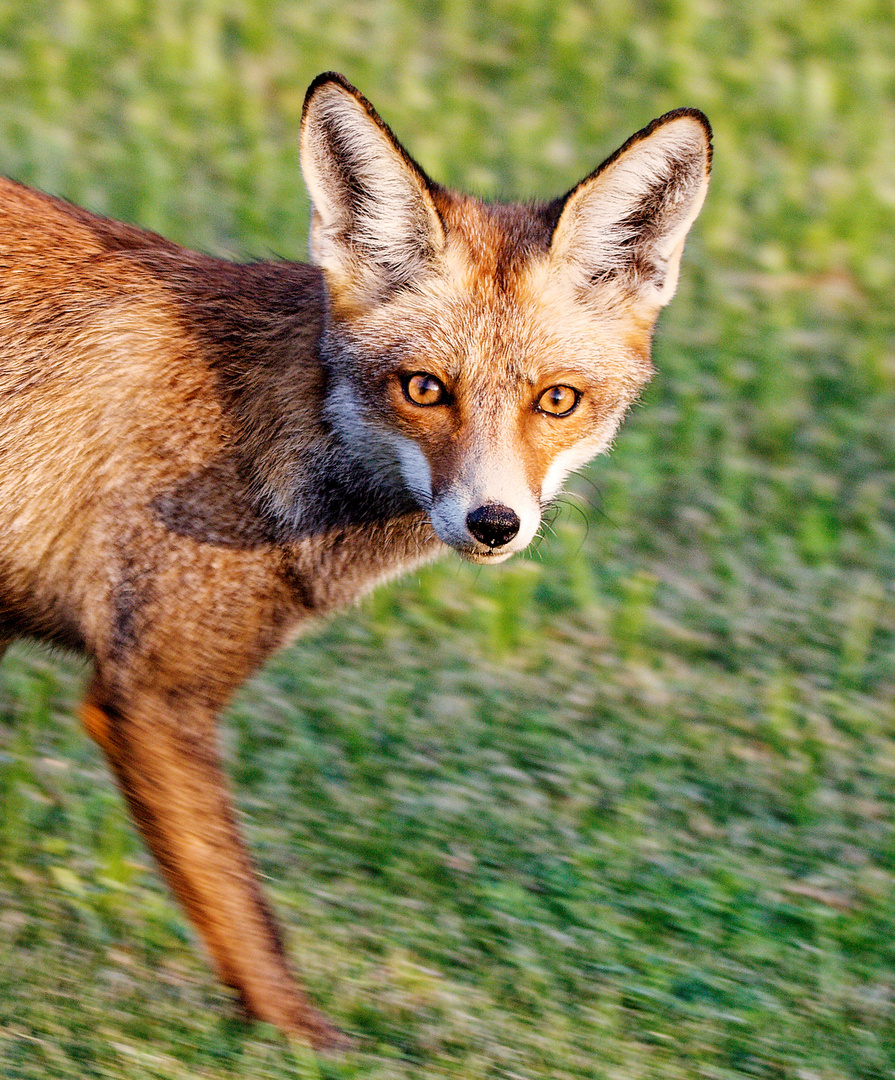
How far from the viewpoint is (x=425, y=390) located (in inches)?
149

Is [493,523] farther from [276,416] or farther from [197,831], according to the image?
[197,831]

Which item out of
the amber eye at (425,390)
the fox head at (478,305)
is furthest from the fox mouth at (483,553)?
the amber eye at (425,390)

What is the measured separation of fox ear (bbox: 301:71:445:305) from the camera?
12.1ft

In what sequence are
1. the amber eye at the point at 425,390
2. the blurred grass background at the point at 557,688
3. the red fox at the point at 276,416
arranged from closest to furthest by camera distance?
the red fox at the point at 276,416 < the amber eye at the point at 425,390 < the blurred grass background at the point at 557,688

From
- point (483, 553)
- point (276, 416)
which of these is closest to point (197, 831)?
point (483, 553)

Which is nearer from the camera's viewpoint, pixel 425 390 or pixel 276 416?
pixel 425 390

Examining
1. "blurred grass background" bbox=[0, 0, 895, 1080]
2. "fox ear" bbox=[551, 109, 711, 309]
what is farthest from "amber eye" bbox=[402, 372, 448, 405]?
"blurred grass background" bbox=[0, 0, 895, 1080]

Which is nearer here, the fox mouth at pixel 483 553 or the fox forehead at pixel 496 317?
the fox mouth at pixel 483 553

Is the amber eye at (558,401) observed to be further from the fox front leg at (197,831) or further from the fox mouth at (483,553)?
the fox front leg at (197,831)

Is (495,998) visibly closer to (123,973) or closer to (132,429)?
(123,973)

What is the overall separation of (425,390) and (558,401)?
419mm

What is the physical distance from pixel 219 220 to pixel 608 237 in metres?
5.23

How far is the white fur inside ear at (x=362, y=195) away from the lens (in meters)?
3.70

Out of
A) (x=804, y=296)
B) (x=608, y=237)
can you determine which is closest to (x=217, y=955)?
(x=608, y=237)
